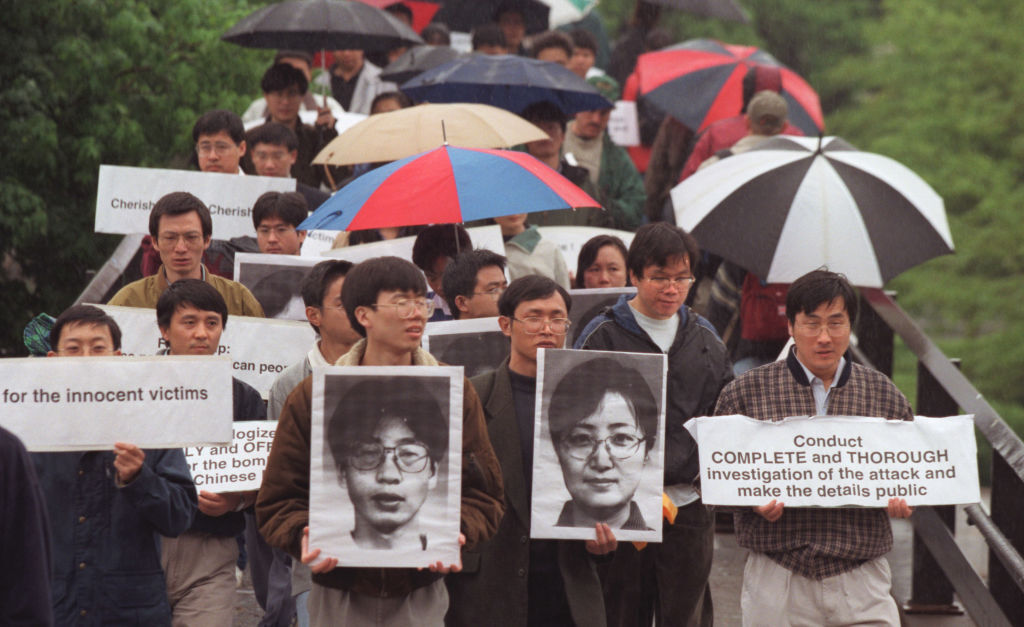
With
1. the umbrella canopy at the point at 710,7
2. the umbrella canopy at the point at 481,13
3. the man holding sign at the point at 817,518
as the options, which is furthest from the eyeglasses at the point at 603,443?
the umbrella canopy at the point at 481,13

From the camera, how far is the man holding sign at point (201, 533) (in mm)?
5953

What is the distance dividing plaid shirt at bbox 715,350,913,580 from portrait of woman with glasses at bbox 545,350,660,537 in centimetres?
53

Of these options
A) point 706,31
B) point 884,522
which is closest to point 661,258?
point 884,522

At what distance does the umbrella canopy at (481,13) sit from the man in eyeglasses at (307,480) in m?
10.1

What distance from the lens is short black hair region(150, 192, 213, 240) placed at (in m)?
7.07

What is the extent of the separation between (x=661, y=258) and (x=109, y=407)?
231 centimetres

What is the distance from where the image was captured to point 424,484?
4.86 meters

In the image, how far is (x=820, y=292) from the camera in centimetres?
578

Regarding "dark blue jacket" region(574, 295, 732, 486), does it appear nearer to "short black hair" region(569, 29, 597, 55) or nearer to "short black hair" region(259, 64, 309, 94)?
"short black hair" region(259, 64, 309, 94)

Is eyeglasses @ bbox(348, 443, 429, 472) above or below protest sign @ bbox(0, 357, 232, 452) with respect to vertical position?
below

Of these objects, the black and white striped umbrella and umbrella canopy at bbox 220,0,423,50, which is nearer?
the black and white striped umbrella

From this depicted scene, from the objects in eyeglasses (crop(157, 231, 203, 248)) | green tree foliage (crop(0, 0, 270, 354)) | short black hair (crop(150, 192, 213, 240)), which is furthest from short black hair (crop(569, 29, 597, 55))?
eyeglasses (crop(157, 231, 203, 248))

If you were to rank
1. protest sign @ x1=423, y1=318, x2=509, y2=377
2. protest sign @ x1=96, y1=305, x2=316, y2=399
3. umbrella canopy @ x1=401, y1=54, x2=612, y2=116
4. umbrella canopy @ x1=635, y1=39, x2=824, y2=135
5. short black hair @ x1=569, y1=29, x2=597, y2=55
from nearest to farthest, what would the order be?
protest sign @ x1=423, y1=318, x2=509, y2=377 → protest sign @ x1=96, y1=305, x2=316, y2=399 → umbrella canopy @ x1=401, y1=54, x2=612, y2=116 → umbrella canopy @ x1=635, y1=39, x2=824, y2=135 → short black hair @ x1=569, y1=29, x2=597, y2=55

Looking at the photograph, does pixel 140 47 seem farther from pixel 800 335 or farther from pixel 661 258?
pixel 800 335
